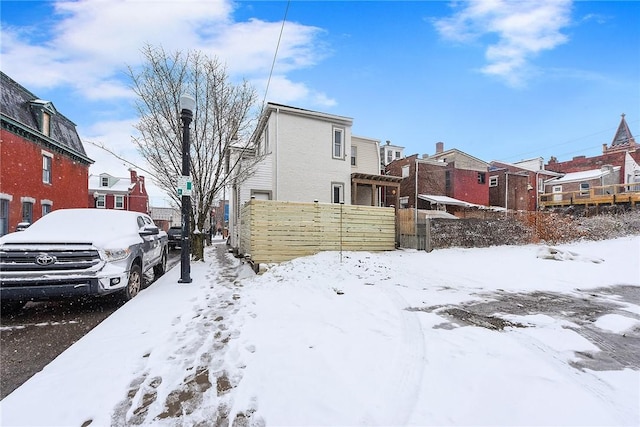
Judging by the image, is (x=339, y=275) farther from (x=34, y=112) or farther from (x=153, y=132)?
(x=34, y=112)

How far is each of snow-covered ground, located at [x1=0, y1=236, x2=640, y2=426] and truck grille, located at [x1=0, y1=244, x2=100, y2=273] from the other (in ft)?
3.47

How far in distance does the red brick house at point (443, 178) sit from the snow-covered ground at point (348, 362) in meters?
19.4

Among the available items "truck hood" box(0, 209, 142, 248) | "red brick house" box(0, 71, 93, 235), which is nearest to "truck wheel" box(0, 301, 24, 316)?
"truck hood" box(0, 209, 142, 248)

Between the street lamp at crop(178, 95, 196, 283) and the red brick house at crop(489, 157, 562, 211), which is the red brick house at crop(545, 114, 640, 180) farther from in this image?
the street lamp at crop(178, 95, 196, 283)

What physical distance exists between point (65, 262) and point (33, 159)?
604 inches

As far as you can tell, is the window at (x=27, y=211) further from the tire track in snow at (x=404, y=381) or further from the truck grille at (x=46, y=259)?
the tire track in snow at (x=404, y=381)

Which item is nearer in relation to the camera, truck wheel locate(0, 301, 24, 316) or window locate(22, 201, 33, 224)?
truck wheel locate(0, 301, 24, 316)

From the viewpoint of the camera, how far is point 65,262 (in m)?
4.78

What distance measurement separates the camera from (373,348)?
10.9ft

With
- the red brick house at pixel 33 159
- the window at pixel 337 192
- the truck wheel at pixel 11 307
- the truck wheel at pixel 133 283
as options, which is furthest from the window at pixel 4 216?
the window at pixel 337 192

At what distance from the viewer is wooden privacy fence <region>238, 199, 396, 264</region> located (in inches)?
347

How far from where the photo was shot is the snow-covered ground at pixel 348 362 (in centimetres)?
225

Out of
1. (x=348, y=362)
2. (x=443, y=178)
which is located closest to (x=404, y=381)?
(x=348, y=362)

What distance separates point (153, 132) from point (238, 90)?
3283 mm
